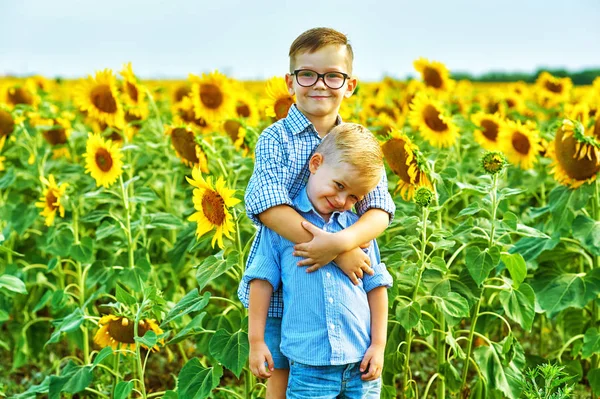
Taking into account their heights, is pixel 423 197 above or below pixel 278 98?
below

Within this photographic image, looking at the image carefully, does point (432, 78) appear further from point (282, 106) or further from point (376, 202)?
point (376, 202)

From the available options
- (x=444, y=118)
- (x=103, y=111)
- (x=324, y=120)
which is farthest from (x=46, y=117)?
(x=324, y=120)

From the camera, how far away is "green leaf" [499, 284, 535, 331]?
281 centimetres

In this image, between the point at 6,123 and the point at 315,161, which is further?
the point at 6,123

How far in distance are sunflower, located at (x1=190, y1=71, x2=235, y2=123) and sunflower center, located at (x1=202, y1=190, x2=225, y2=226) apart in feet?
6.23

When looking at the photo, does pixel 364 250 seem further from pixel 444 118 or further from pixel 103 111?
pixel 103 111

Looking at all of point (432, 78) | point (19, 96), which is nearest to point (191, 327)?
point (432, 78)

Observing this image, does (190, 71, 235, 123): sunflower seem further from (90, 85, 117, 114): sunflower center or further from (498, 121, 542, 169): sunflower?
(498, 121, 542, 169): sunflower

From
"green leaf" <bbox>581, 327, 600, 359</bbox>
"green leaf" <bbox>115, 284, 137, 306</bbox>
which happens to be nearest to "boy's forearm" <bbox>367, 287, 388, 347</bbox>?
"green leaf" <bbox>115, 284, 137, 306</bbox>

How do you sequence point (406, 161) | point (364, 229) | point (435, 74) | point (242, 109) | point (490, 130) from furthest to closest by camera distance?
point (435, 74) < point (242, 109) < point (490, 130) < point (406, 161) < point (364, 229)

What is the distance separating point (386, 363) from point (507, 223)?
0.62 metres

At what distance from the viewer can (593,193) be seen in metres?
3.40

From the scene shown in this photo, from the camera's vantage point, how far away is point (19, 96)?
5.66 m

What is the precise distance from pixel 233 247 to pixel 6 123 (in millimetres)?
1589
